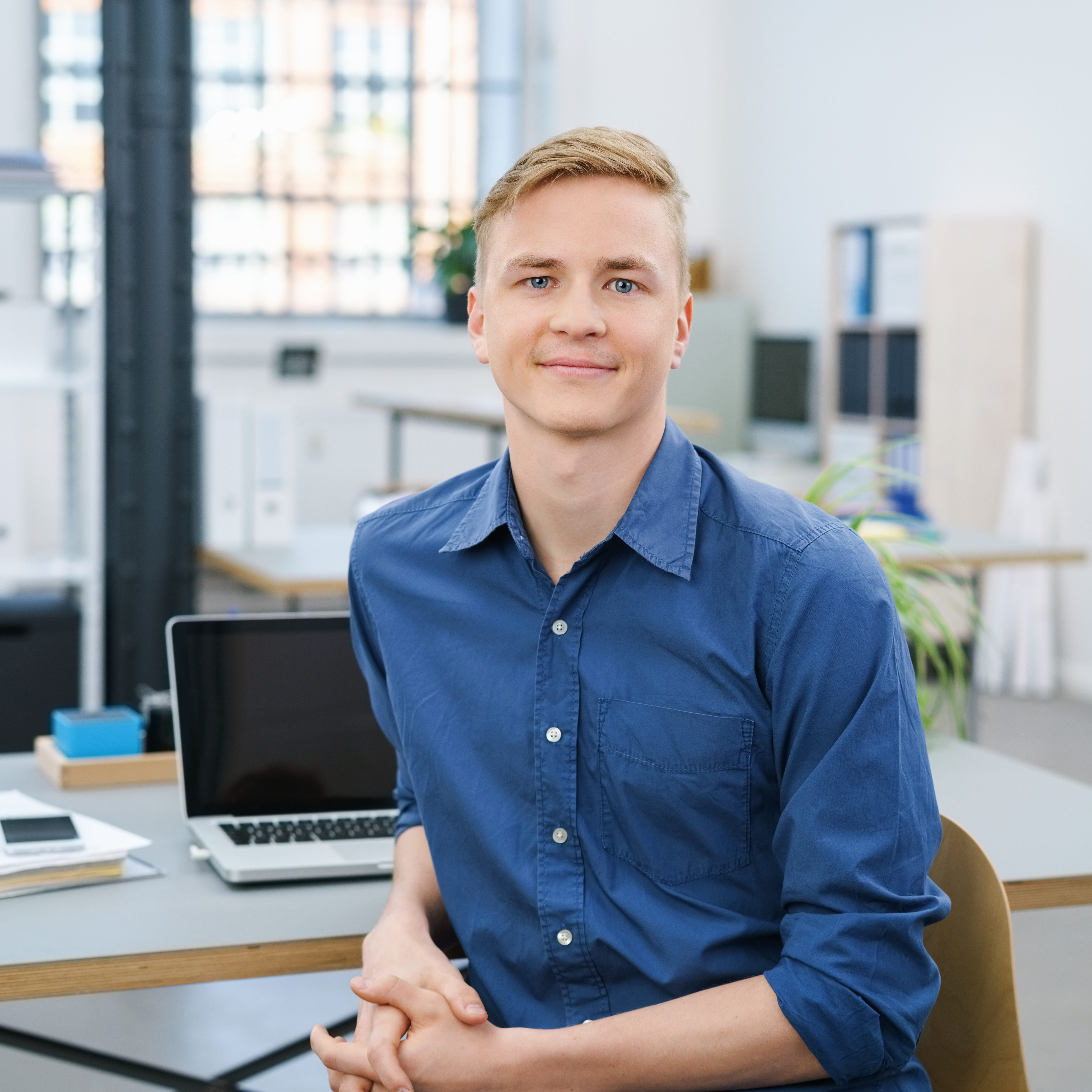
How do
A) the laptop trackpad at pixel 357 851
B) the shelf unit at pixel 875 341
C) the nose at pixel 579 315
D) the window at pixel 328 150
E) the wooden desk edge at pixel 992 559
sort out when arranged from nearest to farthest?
the nose at pixel 579 315 → the laptop trackpad at pixel 357 851 → the wooden desk edge at pixel 992 559 → the shelf unit at pixel 875 341 → the window at pixel 328 150

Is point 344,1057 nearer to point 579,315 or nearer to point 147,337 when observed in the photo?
point 579,315

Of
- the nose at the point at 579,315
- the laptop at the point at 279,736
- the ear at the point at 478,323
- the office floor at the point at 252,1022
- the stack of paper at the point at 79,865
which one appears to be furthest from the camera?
the office floor at the point at 252,1022

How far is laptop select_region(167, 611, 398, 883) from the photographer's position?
1.64 m

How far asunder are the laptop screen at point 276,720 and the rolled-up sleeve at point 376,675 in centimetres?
22

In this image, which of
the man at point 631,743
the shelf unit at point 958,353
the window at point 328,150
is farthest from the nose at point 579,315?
the window at point 328,150

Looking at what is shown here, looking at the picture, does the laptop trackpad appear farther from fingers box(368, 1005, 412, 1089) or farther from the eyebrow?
the eyebrow

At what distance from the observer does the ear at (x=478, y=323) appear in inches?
52.1

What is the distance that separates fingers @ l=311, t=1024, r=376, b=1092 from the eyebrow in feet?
2.14

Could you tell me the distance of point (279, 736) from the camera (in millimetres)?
1690

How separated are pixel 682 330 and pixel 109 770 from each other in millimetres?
970

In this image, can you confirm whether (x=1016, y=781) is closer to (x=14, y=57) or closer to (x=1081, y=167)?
(x=1081, y=167)

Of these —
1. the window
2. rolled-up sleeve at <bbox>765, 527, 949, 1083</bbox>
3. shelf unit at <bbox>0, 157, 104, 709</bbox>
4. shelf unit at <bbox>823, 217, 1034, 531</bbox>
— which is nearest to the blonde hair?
rolled-up sleeve at <bbox>765, 527, 949, 1083</bbox>

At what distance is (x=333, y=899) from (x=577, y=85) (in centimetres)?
711

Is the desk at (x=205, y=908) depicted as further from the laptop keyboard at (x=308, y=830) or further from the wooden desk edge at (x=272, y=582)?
the wooden desk edge at (x=272, y=582)
